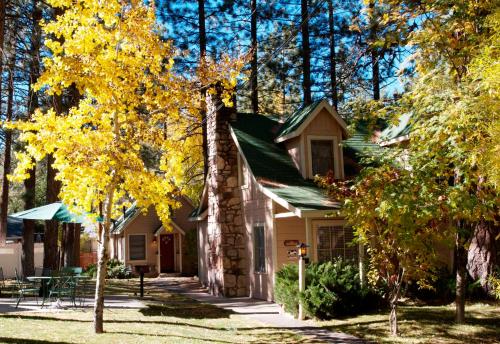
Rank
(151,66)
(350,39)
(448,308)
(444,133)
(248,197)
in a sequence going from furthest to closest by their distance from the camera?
(350,39) < (248,197) < (448,308) < (151,66) < (444,133)

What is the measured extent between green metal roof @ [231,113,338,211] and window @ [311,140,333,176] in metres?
0.59

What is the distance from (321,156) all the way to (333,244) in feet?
9.18

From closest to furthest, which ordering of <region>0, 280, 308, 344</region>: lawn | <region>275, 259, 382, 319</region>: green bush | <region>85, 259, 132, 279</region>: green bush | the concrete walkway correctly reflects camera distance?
<region>0, 280, 308, 344</region>: lawn < the concrete walkway < <region>275, 259, 382, 319</region>: green bush < <region>85, 259, 132, 279</region>: green bush

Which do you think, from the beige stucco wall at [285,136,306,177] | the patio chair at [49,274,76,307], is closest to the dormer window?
the beige stucco wall at [285,136,306,177]

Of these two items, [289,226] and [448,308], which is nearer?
[448,308]

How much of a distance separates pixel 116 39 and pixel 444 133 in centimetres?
577

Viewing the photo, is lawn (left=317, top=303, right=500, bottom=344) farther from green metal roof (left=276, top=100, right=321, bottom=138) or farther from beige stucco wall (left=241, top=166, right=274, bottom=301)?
green metal roof (left=276, top=100, right=321, bottom=138)

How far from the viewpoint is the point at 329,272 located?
12.5m

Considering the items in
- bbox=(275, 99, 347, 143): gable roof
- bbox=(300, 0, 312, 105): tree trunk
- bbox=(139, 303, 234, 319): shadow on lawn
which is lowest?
bbox=(139, 303, 234, 319): shadow on lawn

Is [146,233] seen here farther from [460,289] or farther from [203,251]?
[460,289]

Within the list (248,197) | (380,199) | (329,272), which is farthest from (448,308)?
(248,197)

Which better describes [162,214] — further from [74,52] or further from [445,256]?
[445,256]

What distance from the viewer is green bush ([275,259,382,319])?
11.8 meters

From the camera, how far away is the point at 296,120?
16.7m
